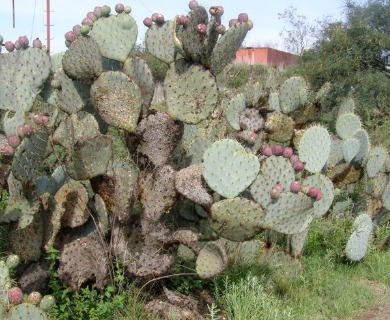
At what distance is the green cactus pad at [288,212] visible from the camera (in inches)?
153

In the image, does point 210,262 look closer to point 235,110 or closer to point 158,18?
point 158,18

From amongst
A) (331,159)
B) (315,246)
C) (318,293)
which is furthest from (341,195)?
(318,293)

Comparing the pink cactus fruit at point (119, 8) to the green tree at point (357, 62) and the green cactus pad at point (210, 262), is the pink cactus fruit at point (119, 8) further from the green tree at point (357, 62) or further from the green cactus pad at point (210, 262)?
the green tree at point (357, 62)

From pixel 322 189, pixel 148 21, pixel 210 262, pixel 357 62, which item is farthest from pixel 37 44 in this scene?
pixel 357 62

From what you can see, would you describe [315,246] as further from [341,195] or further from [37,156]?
[37,156]

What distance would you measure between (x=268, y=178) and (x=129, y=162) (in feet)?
2.84

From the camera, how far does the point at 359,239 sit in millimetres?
5137

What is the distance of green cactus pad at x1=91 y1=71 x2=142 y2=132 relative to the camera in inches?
150

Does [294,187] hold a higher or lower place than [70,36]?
lower

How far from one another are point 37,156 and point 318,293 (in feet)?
7.46

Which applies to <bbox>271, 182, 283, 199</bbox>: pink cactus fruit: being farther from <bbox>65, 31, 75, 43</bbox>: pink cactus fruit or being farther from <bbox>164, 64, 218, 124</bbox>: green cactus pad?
<bbox>65, 31, 75, 43</bbox>: pink cactus fruit

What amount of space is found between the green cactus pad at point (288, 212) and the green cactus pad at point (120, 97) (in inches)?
38.4

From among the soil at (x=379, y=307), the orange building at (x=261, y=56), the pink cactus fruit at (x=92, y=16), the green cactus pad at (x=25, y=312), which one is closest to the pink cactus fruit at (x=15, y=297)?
the green cactus pad at (x=25, y=312)

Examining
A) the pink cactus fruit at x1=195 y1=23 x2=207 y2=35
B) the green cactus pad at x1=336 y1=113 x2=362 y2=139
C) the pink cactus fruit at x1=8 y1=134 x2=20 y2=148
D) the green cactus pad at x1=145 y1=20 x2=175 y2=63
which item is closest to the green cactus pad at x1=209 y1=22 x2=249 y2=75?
the pink cactus fruit at x1=195 y1=23 x2=207 y2=35
